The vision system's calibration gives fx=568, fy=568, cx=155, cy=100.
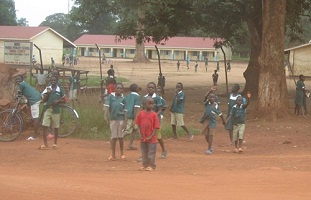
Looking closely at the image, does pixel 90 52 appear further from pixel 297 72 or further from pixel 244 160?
pixel 244 160

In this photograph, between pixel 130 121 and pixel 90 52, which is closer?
pixel 130 121

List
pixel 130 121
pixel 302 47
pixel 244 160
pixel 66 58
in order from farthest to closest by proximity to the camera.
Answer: pixel 66 58 < pixel 302 47 < pixel 130 121 < pixel 244 160

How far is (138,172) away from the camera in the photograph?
9438 millimetres

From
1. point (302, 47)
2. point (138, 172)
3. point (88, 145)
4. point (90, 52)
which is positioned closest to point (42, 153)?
point (88, 145)

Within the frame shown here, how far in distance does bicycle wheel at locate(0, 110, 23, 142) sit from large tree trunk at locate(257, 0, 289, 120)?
7690 millimetres

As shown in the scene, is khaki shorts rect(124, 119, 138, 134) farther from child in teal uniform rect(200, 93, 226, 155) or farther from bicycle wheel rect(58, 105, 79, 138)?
bicycle wheel rect(58, 105, 79, 138)

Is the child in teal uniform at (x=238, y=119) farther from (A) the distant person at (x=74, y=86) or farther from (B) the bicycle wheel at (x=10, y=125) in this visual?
(A) the distant person at (x=74, y=86)

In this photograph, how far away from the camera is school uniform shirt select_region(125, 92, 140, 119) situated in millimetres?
11604

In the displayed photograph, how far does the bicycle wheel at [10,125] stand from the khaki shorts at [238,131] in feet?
16.1

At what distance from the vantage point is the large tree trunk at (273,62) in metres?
17.1

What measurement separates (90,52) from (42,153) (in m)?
64.6

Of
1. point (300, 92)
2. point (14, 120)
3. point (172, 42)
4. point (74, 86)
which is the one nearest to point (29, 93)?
point (14, 120)

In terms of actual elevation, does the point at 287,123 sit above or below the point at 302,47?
below

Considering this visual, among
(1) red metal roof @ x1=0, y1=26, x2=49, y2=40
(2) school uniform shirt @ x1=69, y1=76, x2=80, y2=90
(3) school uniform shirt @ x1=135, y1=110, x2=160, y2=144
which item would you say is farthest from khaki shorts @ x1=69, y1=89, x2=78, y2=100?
(1) red metal roof @ x1=0, y1=26, x2=49, y2=40
